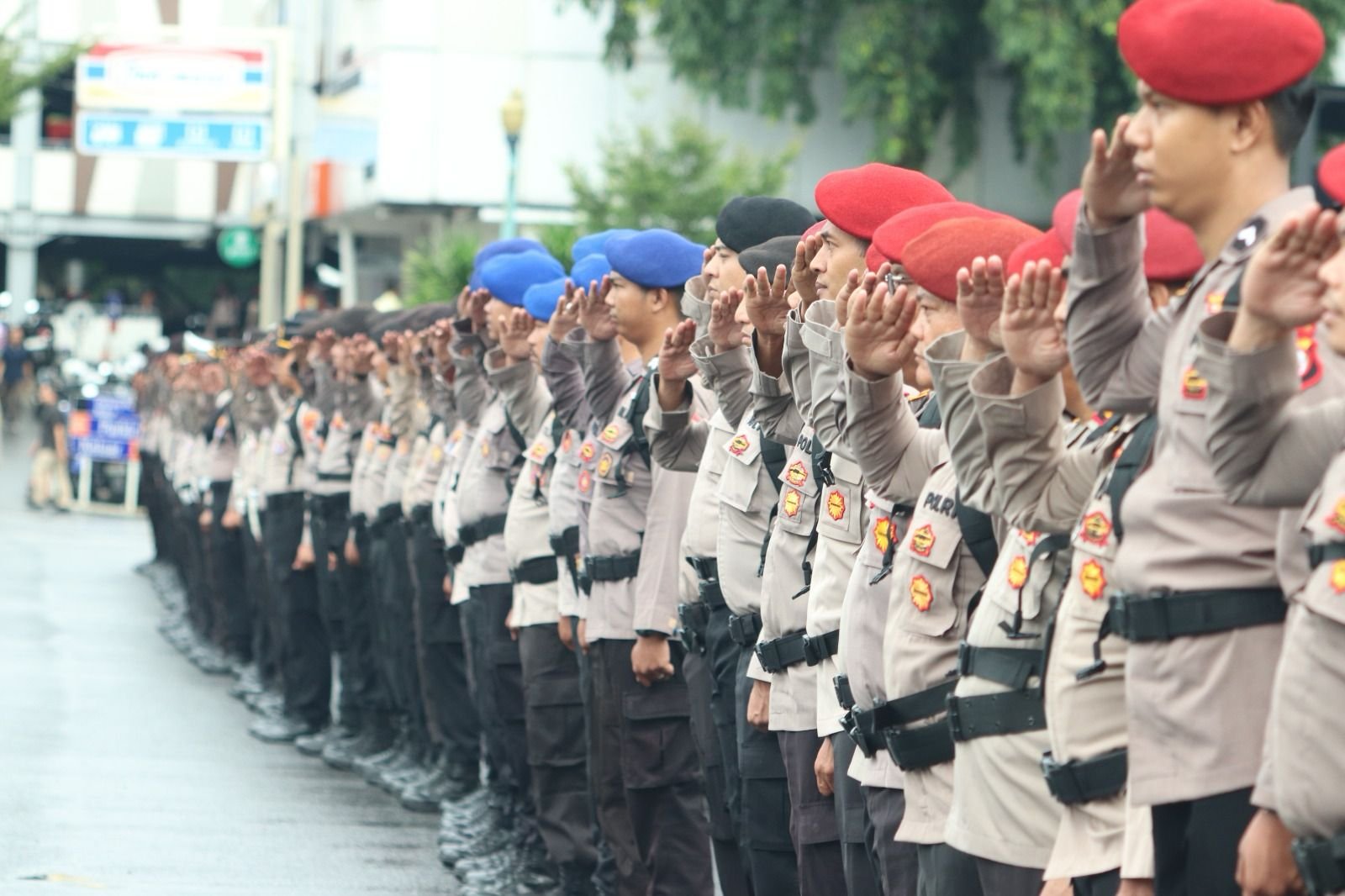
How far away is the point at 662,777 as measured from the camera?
7.88 m

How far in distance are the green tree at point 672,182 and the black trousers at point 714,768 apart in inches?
695

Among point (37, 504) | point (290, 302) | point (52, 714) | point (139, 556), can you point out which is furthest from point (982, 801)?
point (37, 504)

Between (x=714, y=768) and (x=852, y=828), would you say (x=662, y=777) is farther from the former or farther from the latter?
(x=852, y=828)

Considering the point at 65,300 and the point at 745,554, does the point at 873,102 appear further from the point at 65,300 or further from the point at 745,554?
the point at 65,300

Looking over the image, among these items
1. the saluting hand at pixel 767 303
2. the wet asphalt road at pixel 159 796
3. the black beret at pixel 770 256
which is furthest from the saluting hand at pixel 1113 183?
the wet asphalt road at pixel 159 796

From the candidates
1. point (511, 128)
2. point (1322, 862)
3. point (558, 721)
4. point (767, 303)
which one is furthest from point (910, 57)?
point (1322, 862)

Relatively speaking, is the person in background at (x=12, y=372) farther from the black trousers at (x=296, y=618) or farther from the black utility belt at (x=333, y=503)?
the black utility belt at (x=333, y=503)

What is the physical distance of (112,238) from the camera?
5391 centimetres

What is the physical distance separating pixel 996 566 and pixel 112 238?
51.3m

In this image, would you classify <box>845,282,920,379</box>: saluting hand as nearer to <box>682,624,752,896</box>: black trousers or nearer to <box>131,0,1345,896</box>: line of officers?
<box>131,0,1345,896</box>: line of officers

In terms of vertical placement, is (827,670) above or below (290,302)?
above

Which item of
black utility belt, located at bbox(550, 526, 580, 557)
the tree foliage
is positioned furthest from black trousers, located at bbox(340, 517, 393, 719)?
the tree foliage

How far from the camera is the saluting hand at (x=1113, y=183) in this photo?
13.6 feet

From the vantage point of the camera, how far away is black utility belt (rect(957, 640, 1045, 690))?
179 inches
